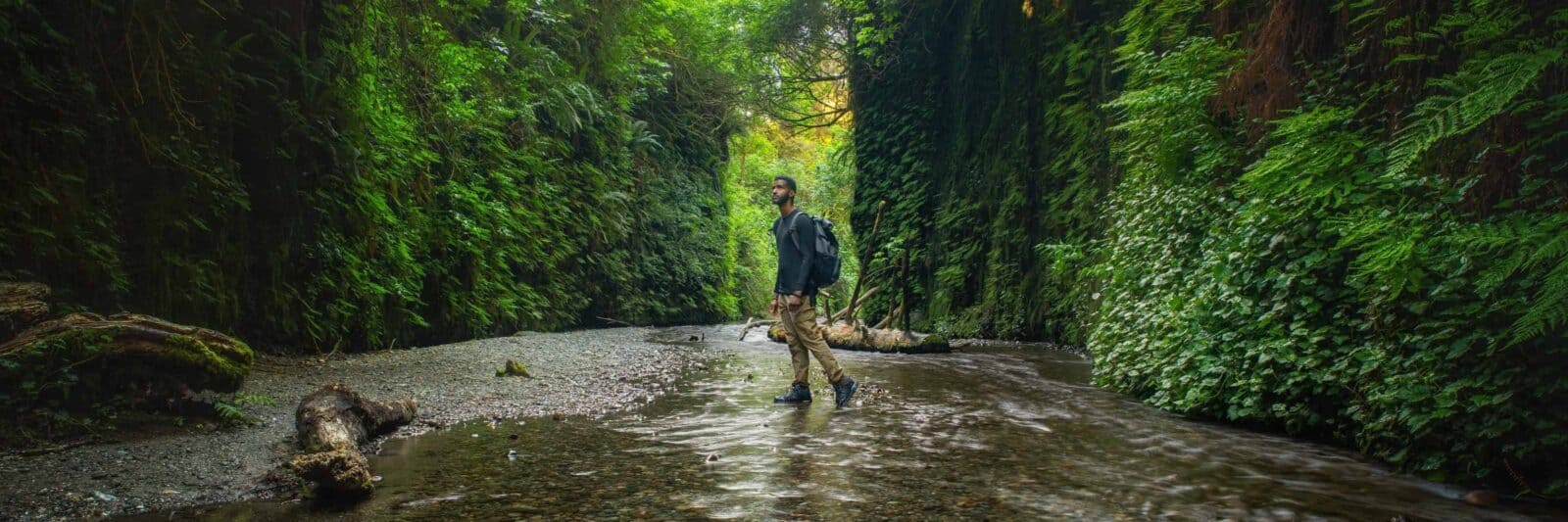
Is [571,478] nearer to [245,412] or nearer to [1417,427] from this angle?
[245,412]

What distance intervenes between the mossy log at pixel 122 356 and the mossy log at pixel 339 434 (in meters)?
0.75

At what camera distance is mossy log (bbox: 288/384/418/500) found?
12.5 ft

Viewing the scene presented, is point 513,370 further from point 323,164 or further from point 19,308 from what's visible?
point 19,308

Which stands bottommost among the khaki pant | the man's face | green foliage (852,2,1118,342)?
the khaki pant

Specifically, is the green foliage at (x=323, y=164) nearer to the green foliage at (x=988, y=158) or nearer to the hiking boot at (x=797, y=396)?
the hiking boot at (x=797, y=396)

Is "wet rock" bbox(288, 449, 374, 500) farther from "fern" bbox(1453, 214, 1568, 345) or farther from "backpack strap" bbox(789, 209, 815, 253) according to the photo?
"fern" bbox(1453, 214, 1568, 345)

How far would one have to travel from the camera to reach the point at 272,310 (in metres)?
8.75

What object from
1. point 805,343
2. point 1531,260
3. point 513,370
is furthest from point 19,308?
point 1531,260

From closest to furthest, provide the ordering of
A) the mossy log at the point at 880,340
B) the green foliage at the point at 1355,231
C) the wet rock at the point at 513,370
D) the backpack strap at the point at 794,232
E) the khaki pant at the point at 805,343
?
the green foliage at the point at 1355,231
the khaki pant at the point at 805,343
the backpack strap at the point at 794,232
the wet rock at the point at 513,370
the mossy log at the point at 880,340

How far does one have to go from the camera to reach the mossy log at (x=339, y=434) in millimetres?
3814

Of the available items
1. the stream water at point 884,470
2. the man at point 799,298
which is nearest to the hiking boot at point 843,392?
the man at point 799,298

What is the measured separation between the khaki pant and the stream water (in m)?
0.37

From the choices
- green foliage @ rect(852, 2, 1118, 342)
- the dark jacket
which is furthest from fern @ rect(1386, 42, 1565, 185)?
green foliage @ rect(852, 2, 1118, 342)

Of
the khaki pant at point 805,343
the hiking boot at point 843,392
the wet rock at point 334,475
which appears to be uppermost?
the khaki pant at point 805,343
